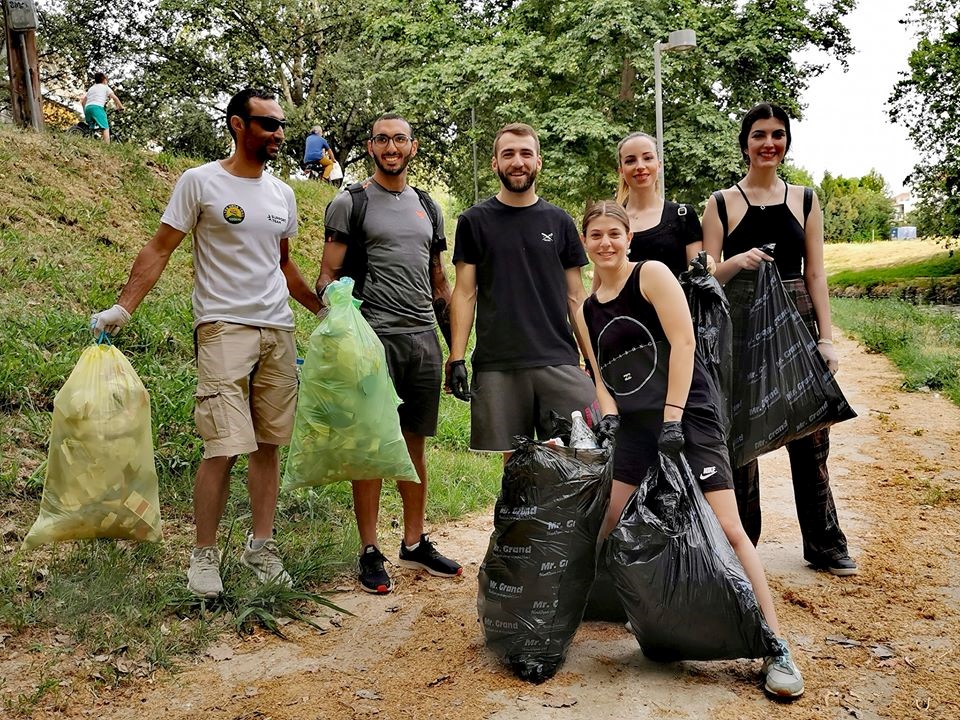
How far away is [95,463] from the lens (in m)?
3.22

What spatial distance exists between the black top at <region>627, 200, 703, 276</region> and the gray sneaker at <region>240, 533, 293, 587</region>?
207 centimetres

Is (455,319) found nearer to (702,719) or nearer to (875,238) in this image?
(702,719)

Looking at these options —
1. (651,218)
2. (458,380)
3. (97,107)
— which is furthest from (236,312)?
(97,107)

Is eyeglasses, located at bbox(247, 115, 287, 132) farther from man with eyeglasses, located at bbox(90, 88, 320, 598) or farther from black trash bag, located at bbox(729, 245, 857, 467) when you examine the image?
black trash bag, located at bbox(729, 245, 857, 467)

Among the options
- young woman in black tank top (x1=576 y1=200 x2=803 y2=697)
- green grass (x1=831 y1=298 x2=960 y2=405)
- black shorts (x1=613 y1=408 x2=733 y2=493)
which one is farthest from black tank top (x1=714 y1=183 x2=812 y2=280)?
green grass (x1=831 y1=298 x2=960 y2=405)

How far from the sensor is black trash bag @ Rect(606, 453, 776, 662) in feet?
8.98

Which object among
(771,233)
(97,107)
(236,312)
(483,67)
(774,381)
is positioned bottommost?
(774,381)

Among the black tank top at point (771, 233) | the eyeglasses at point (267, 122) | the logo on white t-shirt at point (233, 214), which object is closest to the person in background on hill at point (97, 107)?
the eyeglasses at point (267, 122)

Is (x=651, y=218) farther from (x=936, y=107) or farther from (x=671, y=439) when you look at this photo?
(x=936, y=107)

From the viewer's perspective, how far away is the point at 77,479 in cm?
320

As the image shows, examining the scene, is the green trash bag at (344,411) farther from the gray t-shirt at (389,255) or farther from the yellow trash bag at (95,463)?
the yellow trash bag at (95,463)

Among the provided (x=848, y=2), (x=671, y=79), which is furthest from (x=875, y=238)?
(x=671, y=79)

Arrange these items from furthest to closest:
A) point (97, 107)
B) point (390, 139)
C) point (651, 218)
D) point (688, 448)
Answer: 1. point (97, 107)
2. point (390, 139)
3. point (651, 218)
4. point (688, 448)

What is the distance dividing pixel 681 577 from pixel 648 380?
0.73m
